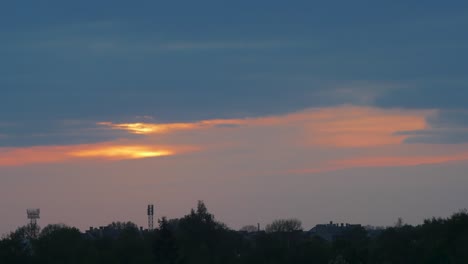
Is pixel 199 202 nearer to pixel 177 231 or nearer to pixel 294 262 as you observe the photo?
pixel 177 231

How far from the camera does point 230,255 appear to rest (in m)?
117

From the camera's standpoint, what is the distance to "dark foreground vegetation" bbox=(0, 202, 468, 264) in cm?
9981

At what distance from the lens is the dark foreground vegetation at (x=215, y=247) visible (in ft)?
327

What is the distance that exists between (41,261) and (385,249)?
34661 mm

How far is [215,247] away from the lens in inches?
4897

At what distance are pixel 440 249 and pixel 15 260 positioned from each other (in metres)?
36.5

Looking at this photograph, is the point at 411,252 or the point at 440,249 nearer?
the point at 440,249

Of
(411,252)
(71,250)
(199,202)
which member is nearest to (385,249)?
(411,252)

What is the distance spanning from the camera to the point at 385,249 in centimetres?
11625

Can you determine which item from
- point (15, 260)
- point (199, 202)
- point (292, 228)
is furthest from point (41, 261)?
point (292, 228)

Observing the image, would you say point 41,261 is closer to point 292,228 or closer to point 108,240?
point 108,240

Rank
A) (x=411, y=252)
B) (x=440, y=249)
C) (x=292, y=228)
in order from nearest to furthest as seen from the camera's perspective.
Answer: (x=440, y=249)
(x=411, y=252)
(x=292, y=228)

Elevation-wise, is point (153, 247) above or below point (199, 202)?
below

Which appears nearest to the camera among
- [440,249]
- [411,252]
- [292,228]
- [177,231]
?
[440,249]
